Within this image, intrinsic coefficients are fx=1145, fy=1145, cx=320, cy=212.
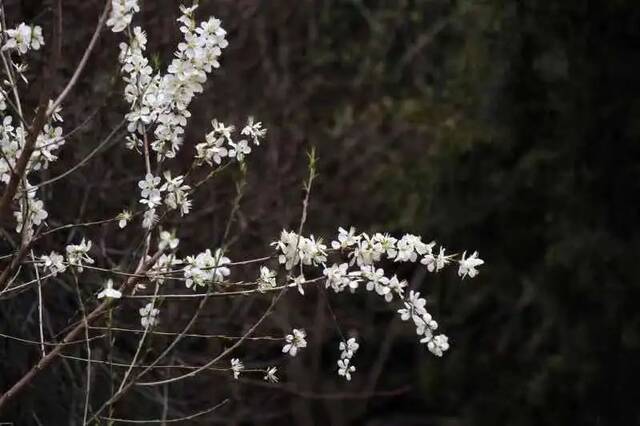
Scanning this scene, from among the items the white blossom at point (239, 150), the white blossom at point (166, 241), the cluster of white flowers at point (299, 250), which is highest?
the white blossom at point (239, 150)

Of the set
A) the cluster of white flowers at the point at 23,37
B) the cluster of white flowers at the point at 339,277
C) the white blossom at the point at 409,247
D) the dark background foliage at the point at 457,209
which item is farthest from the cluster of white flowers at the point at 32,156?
the dark background foliage at the point at 457,209

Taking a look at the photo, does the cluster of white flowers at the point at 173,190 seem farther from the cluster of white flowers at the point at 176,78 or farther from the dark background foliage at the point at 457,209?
the dark background foliage at the point at 457,209

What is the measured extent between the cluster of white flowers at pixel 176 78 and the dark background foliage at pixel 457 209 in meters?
1.97

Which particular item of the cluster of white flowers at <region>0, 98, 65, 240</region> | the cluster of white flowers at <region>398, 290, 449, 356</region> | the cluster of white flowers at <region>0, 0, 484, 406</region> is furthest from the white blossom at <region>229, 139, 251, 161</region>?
the cluster of white flowers at <region>398, 290, 449, 356</region>

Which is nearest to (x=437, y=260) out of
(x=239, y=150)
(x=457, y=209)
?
(x=239, y=150)

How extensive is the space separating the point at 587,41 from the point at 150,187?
10.2 ft

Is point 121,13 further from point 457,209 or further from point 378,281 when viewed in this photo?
point 457,209

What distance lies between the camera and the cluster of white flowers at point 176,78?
2.47 meters

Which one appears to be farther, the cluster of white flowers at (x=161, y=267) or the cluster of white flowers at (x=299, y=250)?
the cluster of white flowers at (x=299, y=250)

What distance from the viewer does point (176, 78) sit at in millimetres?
2482

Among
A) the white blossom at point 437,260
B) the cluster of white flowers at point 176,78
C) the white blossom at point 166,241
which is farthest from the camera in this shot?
the white blossom at point 437,260

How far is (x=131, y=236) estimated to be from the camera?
5.48 meters

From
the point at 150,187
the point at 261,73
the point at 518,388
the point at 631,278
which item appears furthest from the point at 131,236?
the point at 150,187

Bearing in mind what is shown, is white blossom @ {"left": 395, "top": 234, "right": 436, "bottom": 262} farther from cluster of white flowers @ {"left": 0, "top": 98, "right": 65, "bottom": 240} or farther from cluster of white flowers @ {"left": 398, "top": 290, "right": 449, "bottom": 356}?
cluster of white flowers @ {"left": 0, "top": 98, "right": 65, "bottom": 240}
